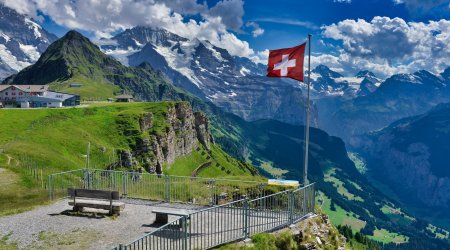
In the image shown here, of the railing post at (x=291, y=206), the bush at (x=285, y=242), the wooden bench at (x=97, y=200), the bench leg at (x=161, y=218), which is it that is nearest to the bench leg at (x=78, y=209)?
the wooden bench at (x=97, y=200)

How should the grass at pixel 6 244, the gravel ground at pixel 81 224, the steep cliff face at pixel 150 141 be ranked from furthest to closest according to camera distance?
the steep cliff face at pixel 150 141 < the gravel ground at pixel 81 224 < the grass at pixel 6 244

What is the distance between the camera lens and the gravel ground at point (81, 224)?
2239 cm

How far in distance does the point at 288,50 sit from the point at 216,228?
1371 cm

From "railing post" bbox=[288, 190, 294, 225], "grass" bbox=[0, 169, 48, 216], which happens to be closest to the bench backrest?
"grass" bbox=[0, 169, 48, 216]

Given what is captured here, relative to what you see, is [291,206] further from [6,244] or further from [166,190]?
[6,244]

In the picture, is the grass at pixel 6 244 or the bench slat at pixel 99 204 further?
the bench slat at pixel 99 204

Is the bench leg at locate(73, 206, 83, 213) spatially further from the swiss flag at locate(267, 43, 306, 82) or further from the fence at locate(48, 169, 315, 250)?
the swiss flag at locate(267, 43, 306, 82)

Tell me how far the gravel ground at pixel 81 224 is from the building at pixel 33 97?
146577 mm

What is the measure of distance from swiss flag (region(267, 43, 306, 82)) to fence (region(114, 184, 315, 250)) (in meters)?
8.33

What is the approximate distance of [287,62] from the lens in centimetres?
2956

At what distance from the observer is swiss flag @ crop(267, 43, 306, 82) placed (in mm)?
29016

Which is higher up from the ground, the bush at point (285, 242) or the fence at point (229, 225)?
the fence at point (229, 225)

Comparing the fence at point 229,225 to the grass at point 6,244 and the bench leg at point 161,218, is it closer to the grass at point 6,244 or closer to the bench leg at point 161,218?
the bench leg at point 161,218

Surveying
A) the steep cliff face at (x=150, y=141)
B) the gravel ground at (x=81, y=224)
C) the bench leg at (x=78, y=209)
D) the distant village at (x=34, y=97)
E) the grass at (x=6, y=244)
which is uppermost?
the distant village at (x=34, y=97)
